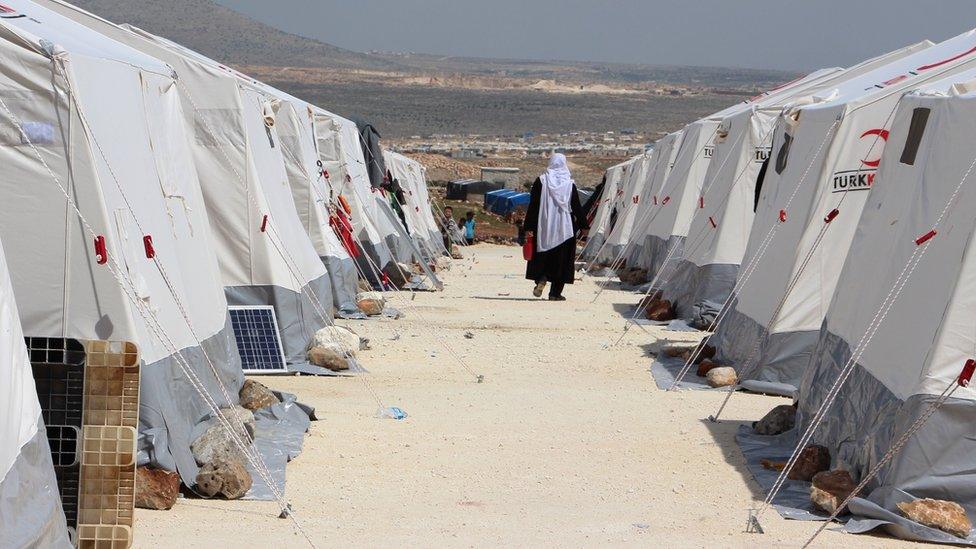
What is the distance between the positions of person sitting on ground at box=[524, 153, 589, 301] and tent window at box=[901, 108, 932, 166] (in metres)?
9.33

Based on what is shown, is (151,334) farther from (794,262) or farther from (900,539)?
(794,262)

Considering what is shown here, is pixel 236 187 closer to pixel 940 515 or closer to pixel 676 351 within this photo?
pixel 676 351

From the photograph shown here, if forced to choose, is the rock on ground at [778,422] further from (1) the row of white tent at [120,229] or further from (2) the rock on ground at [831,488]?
(1) the row of white tent at [120,229]

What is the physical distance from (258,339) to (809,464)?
4641mm

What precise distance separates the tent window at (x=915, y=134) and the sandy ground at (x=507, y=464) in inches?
72.6

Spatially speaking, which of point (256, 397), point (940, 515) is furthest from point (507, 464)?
point (940, 515)

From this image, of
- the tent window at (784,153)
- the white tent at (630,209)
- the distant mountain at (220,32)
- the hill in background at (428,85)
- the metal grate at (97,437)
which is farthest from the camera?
the distant mountain at (220,32)

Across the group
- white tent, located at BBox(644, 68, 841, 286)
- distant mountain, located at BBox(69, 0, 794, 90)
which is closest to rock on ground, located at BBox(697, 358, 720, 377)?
white tent, located at BBox(644, 68, 841, 286)

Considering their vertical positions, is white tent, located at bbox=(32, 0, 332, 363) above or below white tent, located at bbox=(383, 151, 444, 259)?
above

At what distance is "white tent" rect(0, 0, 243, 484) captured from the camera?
19.0ft

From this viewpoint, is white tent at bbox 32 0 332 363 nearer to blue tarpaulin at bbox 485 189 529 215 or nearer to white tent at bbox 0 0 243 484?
white tent at bbox 0 0 243 484

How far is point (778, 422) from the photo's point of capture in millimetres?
7984

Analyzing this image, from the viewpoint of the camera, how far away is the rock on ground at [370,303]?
45.8ft

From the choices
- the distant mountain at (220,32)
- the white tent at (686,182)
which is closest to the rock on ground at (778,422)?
the white tent at (686,182)
